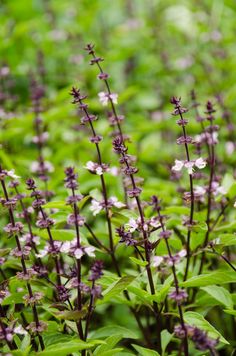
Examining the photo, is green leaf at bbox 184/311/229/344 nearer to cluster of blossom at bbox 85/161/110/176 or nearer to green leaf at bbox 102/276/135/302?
green leaf at bbox 102/276/135/302

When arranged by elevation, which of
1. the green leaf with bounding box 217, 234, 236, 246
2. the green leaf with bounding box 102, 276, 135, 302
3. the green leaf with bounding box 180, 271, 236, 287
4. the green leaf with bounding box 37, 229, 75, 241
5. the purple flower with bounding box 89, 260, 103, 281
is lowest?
the green leaf with bounding box 180, 271, 236, 287

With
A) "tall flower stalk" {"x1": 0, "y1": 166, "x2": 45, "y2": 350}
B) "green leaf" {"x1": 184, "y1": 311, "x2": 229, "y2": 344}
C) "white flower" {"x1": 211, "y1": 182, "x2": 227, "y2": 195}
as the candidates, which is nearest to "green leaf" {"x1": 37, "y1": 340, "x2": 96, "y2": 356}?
"tall flower stalk" {"x1": 0, "y1": 166, "x2": 45, "y2": 350}


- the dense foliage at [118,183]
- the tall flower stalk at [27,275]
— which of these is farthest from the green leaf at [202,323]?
the tall flower stalk at [27,275]

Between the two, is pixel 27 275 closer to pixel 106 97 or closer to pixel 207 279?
pixel 207 279

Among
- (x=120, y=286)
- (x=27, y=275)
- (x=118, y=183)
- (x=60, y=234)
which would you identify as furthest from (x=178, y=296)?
(x=118, y=183)

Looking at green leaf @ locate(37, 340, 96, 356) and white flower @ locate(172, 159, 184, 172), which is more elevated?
white flower @ locate(172, 159, 184, 172)

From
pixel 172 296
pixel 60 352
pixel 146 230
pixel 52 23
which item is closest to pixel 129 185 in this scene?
pixel 146 230

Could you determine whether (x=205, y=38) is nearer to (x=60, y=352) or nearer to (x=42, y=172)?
(x=42, y=172)

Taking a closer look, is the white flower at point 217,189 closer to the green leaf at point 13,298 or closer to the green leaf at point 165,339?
the green leaf at point 165,339
